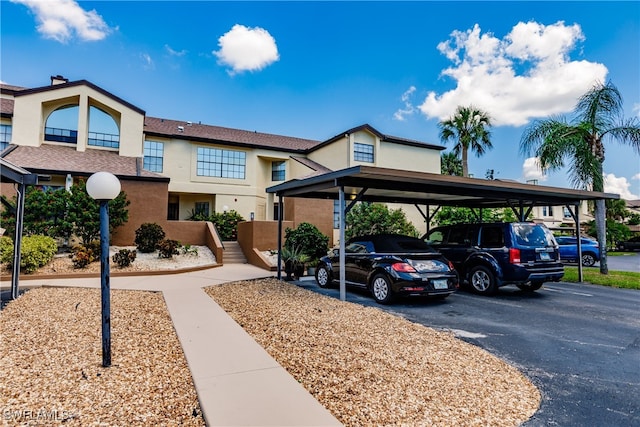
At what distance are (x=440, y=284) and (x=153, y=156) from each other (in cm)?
1843

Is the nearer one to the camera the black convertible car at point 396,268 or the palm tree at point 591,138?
the black convertible car at point 396,268

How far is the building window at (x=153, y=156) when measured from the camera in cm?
1994

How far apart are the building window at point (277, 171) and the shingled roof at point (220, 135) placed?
1.11 m

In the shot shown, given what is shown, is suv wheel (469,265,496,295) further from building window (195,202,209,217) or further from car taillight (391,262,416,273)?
building window (195,202,209,217)

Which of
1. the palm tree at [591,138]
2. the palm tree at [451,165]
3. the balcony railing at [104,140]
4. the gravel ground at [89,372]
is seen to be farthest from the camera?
the palm tree at [451,165]

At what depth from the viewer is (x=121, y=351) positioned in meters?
4.21

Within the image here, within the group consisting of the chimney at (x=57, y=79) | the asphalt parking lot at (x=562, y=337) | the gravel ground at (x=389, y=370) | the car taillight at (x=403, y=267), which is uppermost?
the chimney at (x=57, y=79)

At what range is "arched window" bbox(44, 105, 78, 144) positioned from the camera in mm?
17812

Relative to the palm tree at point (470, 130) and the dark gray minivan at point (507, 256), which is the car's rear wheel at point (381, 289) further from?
the palm tree at point (470, 130)

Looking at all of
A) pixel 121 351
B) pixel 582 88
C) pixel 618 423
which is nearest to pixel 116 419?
pixel 121 351

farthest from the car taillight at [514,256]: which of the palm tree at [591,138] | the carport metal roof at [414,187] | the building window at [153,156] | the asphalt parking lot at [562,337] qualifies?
the building window at [153,156]

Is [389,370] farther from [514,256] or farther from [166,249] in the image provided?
[166,249]

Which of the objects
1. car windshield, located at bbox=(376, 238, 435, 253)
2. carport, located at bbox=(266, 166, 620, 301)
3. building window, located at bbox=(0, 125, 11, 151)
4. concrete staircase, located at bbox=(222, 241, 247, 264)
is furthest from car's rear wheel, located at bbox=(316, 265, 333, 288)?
building window, located at bbox=(0, 125, 11, 151)

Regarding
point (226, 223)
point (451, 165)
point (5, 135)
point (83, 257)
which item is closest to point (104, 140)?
point (5, 135)
